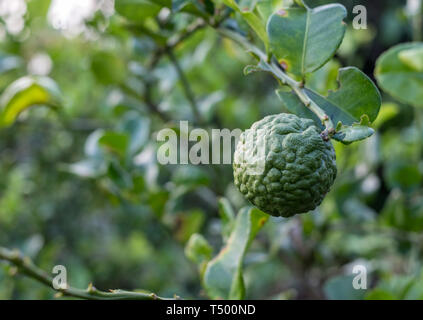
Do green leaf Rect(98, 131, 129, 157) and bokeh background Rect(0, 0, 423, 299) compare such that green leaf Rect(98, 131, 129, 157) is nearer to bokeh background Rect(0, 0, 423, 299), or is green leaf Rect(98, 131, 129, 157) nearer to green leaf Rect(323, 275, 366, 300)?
bokeh background Rect(0, 0, 423, 299)

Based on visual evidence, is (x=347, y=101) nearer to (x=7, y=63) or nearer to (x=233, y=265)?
(x=233, y=265)

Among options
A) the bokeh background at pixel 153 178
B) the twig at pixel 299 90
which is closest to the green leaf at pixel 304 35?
the twig at pixel 299 90

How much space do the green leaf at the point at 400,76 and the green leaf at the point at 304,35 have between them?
33cm

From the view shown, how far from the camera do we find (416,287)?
80 cm

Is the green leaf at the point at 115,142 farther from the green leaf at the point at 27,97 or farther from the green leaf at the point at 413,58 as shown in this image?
the green leaf at the point at 413,58

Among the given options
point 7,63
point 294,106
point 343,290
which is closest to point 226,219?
point 294,106

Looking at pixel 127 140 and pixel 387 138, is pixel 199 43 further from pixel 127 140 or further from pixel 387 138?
pixel 387 138

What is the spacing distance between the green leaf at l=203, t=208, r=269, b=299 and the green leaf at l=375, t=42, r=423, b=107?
0.40 m

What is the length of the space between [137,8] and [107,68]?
0.47 m

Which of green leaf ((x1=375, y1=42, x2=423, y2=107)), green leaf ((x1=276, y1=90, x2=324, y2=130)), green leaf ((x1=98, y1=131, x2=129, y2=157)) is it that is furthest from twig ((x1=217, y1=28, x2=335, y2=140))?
green leaf ((x1=98, y1=131, x2=129, y2=157))

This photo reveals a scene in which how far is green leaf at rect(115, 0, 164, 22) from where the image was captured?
30.9 inches

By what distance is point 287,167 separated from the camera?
524 millimetres

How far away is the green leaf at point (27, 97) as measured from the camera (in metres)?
1.00
